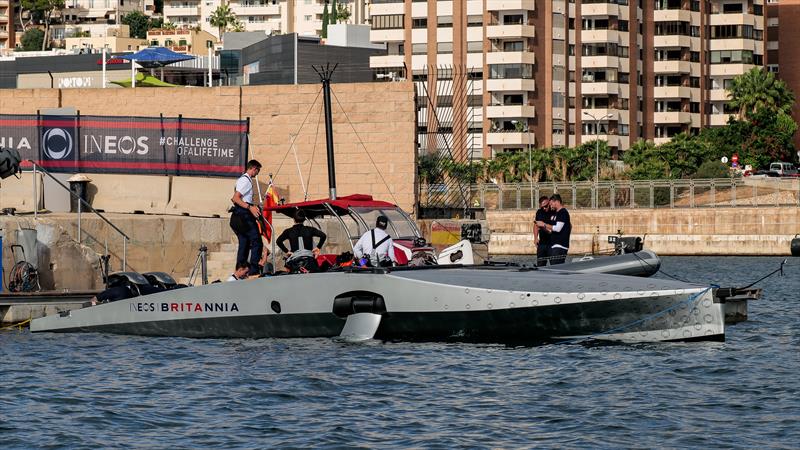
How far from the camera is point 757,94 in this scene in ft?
362

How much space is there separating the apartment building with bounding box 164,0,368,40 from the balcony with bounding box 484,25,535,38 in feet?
194

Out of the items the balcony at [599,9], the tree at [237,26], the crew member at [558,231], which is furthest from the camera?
the tree at [237,26]

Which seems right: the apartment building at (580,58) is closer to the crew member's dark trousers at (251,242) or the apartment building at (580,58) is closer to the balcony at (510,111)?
the balcony at (510,111)

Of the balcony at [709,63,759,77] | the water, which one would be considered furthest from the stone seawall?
the balcony at [709,63,759,77]

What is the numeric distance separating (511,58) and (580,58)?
24.4ft

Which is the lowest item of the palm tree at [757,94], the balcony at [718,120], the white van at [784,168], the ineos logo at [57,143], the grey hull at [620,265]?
the grey hull at [620,265]

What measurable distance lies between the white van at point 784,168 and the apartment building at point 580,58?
1394 centimetres

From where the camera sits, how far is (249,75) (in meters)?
81.1

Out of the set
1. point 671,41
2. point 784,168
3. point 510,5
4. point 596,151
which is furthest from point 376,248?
point 671,41

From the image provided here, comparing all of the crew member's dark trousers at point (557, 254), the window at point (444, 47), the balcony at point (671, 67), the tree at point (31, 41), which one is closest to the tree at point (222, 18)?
the tree at point (31, 41)

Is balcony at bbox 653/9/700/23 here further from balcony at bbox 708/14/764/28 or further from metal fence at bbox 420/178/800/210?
metal fence at bbox 420/178/800/210

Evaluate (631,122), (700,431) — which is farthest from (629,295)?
(631,122)

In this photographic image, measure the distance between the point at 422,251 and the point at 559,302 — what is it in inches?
166

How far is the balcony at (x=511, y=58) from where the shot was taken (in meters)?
108
